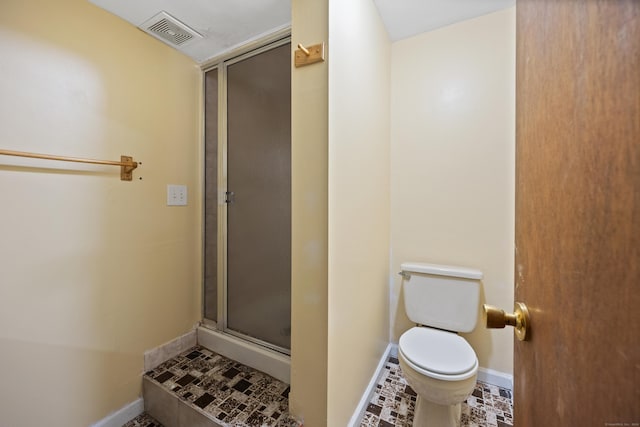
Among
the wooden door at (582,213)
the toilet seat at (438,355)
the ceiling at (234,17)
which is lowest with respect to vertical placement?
the toilet seat at (438,355)

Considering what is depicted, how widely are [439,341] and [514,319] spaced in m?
1.05

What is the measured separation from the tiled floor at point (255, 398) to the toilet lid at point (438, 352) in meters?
0.42

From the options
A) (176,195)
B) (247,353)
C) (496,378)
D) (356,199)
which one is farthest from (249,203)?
(496,378)

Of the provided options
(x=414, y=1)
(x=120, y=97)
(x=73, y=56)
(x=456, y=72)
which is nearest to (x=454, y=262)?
(x=456, y=72)

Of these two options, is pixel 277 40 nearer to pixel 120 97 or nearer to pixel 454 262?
pixel 120 97

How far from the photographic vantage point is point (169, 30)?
5.16 ft

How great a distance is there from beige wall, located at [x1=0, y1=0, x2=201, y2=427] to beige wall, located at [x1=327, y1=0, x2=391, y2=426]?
4.18 feet

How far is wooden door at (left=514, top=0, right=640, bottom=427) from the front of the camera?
0.90 feet

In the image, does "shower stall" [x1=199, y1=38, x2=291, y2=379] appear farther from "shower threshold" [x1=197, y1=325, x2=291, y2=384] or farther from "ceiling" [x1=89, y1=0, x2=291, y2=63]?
"ceiling" [x1=89, y1=0, x2=291, y2=63]

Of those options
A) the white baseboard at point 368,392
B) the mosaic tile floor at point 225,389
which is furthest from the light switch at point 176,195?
the white baseboard at point 368,392

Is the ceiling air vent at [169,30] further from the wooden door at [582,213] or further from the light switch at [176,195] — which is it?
the wooden door at [582,213]

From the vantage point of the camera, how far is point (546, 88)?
456 millimetres

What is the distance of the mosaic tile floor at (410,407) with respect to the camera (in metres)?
1.40

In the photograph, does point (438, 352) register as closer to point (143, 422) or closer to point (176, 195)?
point (143, 422)
